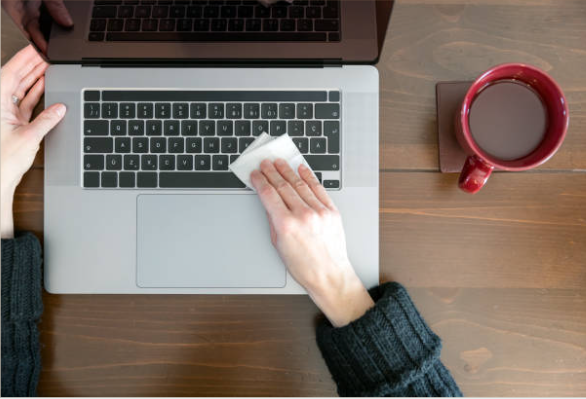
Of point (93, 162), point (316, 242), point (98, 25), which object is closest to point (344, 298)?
point (316, 242)

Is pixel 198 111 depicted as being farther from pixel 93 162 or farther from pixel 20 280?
pixel 20 280

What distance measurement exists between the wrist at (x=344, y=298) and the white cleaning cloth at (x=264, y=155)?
0.55 ft

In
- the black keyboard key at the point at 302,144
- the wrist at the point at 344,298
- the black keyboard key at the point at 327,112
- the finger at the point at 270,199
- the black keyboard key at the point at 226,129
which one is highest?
the black keyboard key at the point at 327,112

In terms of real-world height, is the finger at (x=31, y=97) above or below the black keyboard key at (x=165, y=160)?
above

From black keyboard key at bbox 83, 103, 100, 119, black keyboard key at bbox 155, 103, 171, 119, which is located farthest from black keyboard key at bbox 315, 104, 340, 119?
black keyboard key at bbox 83, 103, 100, 119

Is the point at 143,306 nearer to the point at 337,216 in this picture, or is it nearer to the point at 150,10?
the point at 337,216

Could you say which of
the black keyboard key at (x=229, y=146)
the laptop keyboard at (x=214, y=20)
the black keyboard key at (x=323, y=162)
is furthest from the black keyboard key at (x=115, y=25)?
the black keyboard key at (x=323, y=162)

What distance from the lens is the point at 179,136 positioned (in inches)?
25.3

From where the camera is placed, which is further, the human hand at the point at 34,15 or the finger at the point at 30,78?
the finger at the point at 30,78

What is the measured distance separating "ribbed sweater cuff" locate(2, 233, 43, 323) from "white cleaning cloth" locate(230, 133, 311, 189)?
306 mm

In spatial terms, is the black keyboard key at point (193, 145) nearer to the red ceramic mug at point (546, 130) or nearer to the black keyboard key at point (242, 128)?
the black keyboard key at point (242, 128)

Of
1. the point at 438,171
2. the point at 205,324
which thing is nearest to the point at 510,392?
the point at 438,171

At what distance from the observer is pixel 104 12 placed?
0.61 meters

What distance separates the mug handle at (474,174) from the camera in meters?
0.60
